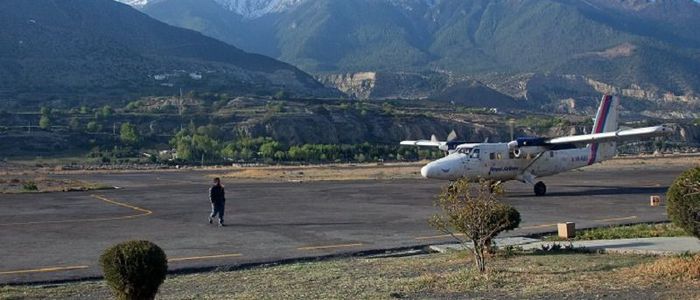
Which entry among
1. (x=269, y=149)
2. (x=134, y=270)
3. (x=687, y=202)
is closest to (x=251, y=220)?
(x=687, y=202)

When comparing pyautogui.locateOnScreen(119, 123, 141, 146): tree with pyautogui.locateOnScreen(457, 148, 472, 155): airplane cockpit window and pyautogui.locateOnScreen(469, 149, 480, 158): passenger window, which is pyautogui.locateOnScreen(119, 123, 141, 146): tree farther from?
pyautogui.locateOnScreen(469, 149, 480, 158): passenger window

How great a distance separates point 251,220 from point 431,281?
13018 mm

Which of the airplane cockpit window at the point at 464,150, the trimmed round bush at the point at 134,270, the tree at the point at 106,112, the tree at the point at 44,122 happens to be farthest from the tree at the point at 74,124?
the trimmed round bush at the point at 134,270

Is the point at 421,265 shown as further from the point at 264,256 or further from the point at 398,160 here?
the point at 398,160

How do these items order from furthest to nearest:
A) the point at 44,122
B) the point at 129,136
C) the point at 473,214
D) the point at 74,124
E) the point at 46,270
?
the point at 74,124 → the point at 44,122 → the point at 129,136 → the point at 46,270 → the point at 473,214

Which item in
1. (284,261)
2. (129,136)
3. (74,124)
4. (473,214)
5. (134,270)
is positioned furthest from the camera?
(74,124)

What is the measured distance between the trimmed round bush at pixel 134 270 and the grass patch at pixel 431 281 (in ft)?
5.81

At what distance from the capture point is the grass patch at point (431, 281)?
37.2ft

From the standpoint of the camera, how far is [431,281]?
40.3 ft

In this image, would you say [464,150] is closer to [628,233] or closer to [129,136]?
[628,233]

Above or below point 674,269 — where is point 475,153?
above

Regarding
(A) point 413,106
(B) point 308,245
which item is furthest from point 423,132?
(B) point 308,245

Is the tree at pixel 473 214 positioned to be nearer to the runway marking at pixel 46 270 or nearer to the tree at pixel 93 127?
the runway marking at pixel 46 270

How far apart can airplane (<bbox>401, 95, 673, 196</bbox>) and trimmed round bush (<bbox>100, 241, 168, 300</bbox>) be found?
22655 millimetres
